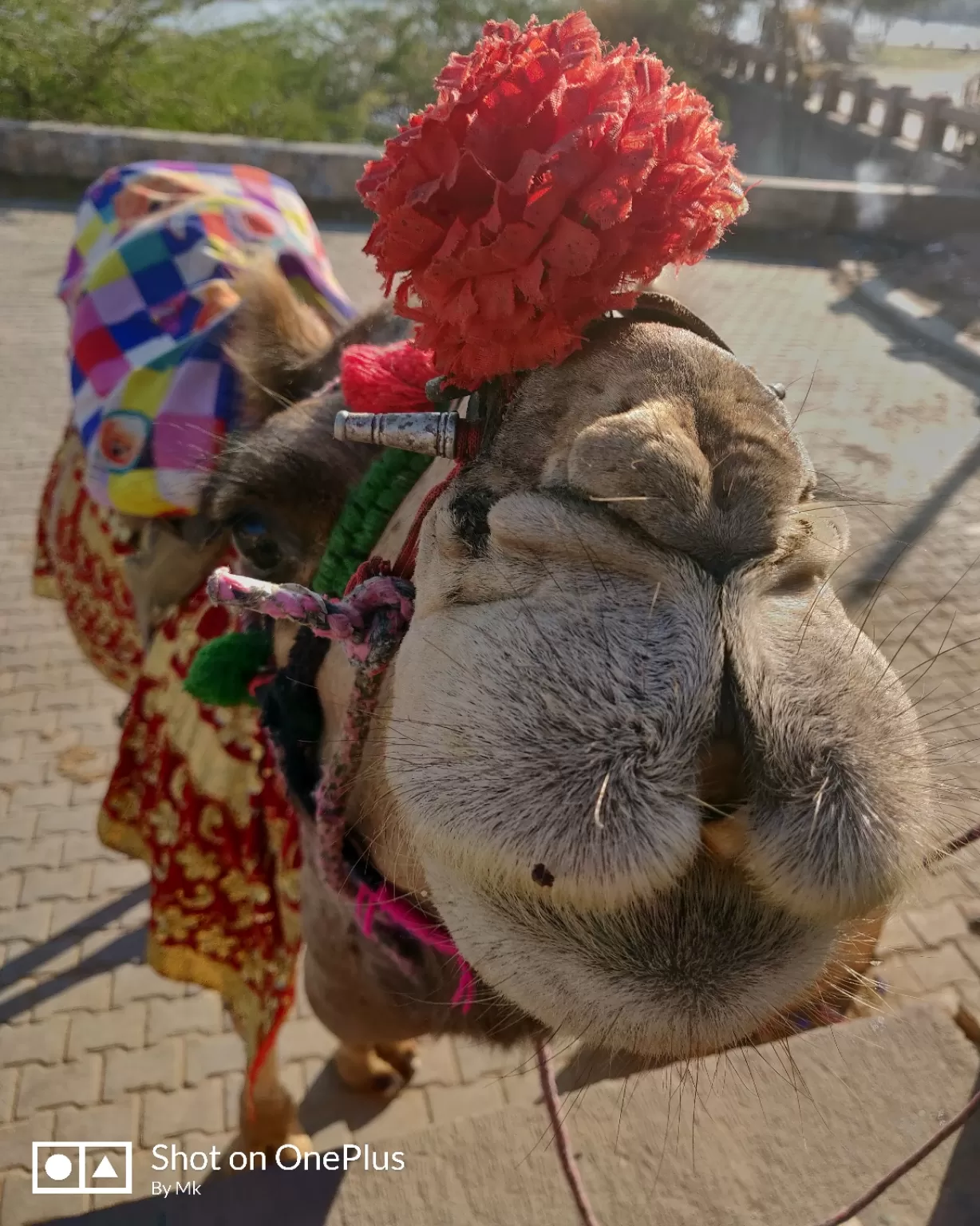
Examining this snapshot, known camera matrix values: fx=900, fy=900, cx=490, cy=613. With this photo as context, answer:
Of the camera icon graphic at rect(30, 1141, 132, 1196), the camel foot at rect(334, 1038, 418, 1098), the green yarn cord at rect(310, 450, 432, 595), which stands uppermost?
the green yarn cord at rect(310, 450, 432, 595)

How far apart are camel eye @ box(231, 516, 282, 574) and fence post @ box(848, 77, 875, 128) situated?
18476 millimetres

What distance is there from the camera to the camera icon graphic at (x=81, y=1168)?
2.72 meters

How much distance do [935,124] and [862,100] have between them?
3038mm

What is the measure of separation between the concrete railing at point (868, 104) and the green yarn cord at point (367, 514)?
49.2 ft

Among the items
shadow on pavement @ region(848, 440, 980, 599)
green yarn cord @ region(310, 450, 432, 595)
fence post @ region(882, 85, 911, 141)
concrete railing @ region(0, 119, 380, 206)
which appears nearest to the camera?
green yarn cord @ region(310, 450, 432, 595)

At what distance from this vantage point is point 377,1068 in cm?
296

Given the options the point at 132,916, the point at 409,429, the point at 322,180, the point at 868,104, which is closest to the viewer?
the point at 409,429

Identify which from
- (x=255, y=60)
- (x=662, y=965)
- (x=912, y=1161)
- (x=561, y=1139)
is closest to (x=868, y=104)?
(x=255, y=60)

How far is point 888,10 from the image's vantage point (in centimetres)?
2145

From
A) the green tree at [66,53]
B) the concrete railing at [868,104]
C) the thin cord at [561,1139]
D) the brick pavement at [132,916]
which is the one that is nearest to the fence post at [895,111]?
the concrete railing at [868,104]

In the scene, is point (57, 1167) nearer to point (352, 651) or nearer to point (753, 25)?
point (352, 651)

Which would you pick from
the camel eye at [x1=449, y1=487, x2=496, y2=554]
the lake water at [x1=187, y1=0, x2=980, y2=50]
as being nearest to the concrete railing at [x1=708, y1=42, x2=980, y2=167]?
the lake water at [x1=187, y1=0, x2=980, y2=50]

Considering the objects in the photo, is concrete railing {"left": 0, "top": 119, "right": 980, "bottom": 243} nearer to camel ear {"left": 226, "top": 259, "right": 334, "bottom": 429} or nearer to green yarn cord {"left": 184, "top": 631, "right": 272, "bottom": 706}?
camel ear {"left": 226, "top": 259, "right": 334, "bottom": 429}

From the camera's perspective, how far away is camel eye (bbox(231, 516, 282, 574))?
6.77ft
